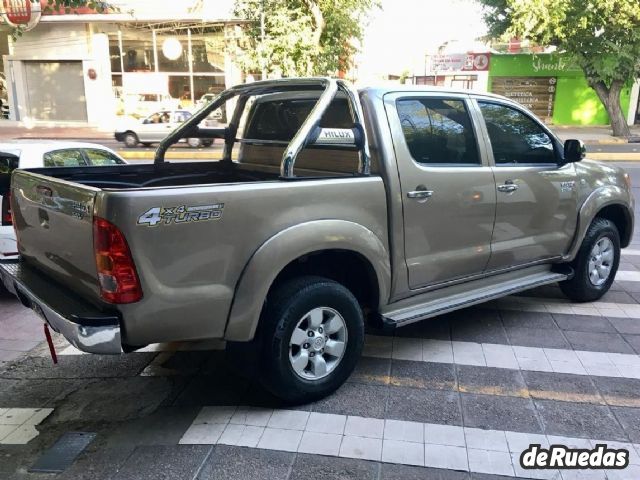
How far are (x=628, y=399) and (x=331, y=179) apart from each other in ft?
7.41

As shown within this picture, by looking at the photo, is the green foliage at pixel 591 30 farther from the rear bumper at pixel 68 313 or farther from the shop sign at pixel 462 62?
the rear bumper at pixel 68 313

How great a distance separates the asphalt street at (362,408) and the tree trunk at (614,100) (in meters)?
21.0

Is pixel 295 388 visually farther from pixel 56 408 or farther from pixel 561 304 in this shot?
pixel 561 304

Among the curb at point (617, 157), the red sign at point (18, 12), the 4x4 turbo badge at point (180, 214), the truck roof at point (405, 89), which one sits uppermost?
the red sign at point (18, 12)

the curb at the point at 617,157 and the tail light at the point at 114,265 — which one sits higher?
the tail light at the point at 114,265

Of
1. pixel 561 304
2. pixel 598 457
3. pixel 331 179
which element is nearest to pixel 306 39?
pixel 561 304

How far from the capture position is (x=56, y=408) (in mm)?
3525

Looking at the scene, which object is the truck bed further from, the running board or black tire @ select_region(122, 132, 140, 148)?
black tire @ select_region(122, 132, 140, 148)

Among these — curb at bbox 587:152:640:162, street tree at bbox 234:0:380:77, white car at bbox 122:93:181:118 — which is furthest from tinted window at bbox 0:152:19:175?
white car at bbox 122:93:181:118

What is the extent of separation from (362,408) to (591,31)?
2156cm

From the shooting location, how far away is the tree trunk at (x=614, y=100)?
22.6 metres

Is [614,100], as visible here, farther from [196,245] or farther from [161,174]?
[196,245]

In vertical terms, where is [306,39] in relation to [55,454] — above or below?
above

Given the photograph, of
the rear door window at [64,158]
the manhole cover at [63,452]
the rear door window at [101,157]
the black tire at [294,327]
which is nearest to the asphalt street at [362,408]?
the manhole cover at [63,452]
